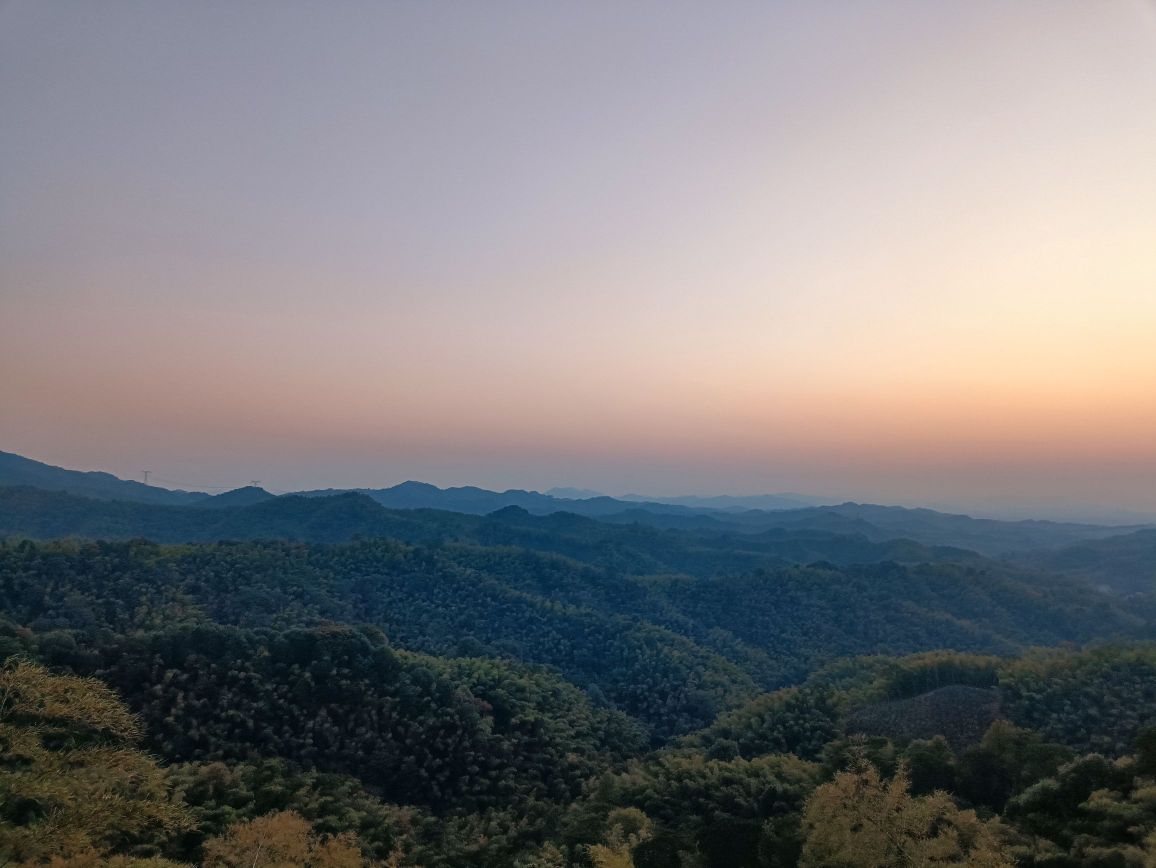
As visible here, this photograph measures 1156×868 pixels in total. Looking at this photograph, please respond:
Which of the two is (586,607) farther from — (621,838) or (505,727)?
(621,838)

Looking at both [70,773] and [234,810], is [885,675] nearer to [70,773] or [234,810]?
[234,810]

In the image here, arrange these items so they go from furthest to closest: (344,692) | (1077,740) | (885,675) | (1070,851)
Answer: (885,675) < (344,692) < (1077,740) < (1070,851)

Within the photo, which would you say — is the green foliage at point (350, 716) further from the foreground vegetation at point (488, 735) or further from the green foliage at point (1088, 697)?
the green foliage at point (1088, 697)

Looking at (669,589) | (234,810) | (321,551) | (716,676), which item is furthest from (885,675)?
(321,551)

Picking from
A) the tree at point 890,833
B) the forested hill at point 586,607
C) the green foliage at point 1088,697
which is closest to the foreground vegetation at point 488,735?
the tree at point 890,833

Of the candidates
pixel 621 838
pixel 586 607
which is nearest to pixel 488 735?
pixel 621 838
